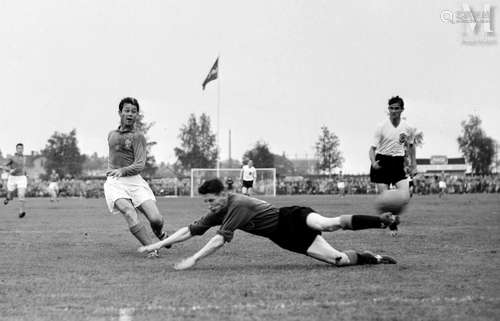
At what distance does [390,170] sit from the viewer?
40.9ft

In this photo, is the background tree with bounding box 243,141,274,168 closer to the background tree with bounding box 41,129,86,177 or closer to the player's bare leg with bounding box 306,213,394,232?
the background tree with bounding box 41,129,86,177

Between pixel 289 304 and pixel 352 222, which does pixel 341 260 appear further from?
pixel 289 304

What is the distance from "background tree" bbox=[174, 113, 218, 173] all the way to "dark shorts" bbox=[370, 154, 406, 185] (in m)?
91.7

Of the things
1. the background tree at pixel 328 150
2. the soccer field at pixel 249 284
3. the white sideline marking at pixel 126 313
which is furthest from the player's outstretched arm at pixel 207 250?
the background tree at pixel 328 150

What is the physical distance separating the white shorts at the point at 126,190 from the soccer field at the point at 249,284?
763mm

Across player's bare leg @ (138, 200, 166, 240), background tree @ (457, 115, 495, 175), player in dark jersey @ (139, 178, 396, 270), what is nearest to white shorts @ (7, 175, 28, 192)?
player's bare leg @ (138, 200, 166, 240)

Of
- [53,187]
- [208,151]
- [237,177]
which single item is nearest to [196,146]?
[208,151]

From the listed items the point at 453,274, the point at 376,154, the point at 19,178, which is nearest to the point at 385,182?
the point at 376,154

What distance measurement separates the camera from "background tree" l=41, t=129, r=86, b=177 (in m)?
121

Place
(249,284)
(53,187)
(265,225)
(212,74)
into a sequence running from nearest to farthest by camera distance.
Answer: (249,284) < (265,225) < (53,187) < (212,74)

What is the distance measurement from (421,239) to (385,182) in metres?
1.31

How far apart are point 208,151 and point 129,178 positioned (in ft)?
312

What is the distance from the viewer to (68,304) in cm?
576

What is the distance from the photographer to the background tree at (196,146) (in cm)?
10444
